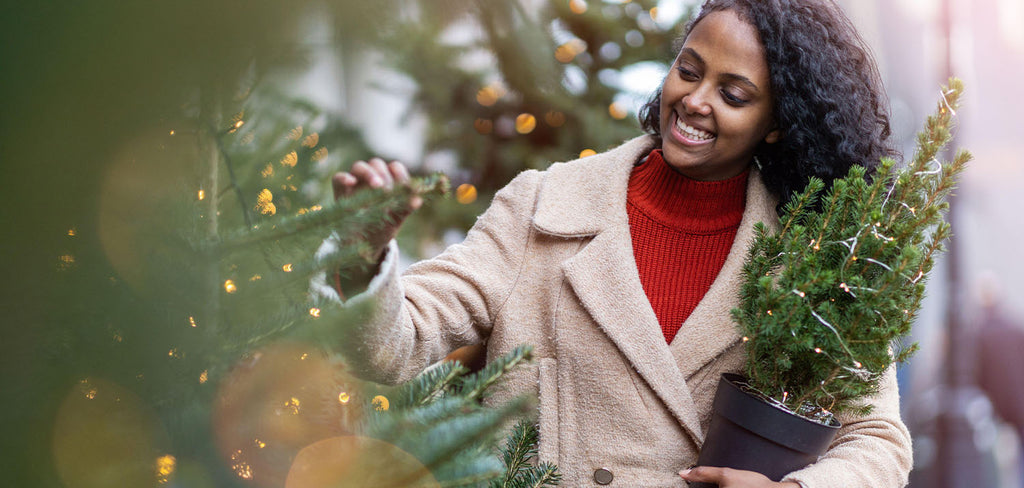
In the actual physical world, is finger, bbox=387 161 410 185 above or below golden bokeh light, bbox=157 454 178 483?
below

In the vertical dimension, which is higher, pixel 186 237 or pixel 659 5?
pixel 186 237

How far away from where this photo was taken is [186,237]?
1.24ft

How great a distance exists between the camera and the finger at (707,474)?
3.66 ft

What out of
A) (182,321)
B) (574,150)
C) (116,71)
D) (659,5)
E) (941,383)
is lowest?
(941,383)

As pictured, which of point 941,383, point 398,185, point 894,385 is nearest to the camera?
point 398,185

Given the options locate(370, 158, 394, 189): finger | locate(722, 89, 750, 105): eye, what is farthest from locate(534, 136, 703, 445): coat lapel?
locate(370, 158, 394, 189): finger

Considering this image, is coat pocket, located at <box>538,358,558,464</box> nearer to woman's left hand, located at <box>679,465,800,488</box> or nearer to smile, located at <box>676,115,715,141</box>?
woman's left hand, located at <box>679,465,800,488</box>

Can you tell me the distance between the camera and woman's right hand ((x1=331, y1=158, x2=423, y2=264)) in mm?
605

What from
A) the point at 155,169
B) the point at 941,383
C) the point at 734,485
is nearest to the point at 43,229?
the point at 155,169

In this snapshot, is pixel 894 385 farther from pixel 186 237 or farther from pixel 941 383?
pixel 941 383

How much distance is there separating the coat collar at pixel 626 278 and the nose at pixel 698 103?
0.65 ft

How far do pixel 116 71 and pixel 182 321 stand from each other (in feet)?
0.39

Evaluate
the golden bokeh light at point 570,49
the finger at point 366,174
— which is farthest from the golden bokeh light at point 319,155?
the golden bokeh light at point 570,49

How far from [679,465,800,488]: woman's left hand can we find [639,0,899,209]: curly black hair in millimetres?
512
